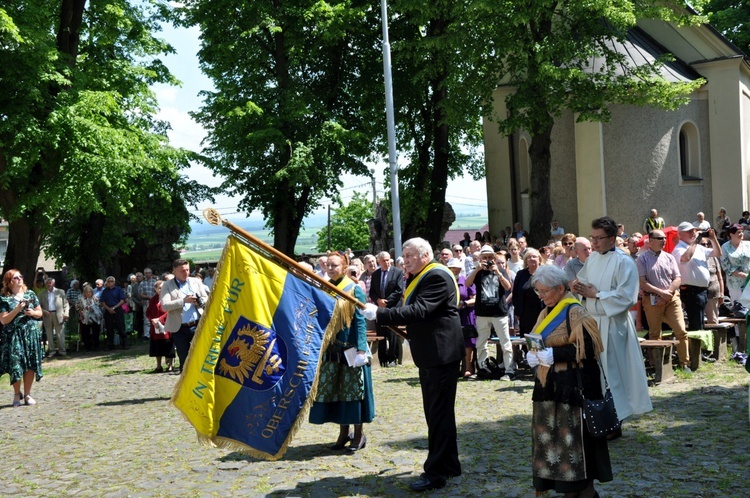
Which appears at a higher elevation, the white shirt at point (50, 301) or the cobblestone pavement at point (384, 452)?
the white shirt at point (50, 301)

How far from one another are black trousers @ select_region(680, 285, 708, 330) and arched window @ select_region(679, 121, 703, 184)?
769 inches

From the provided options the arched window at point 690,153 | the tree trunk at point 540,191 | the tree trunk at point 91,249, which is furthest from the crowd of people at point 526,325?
the arched window at point 690,153

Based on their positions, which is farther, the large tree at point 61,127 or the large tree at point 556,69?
the large tree at point 556,69

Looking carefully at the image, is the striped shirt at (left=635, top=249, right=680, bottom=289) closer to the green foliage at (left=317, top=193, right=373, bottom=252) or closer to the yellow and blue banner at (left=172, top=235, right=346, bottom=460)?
the yellow and blue banner at (left=172, top=235, right=346, bottom=460)

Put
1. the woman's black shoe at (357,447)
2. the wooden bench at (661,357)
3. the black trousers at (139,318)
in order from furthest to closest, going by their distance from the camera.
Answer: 1. the black trousers at (139,318)
2. the wooden bench at (661,357)
3. the woman's black shoe at (357,447)

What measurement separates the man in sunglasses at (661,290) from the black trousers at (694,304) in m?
0.71

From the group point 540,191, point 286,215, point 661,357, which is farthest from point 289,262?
point 286,215

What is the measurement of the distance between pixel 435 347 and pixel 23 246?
733 inches

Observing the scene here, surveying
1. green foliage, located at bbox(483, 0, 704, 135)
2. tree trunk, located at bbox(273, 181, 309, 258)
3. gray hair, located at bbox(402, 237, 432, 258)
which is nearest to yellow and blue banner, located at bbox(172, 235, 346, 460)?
gray hair, located at bbox(402, 237, 432, 258)

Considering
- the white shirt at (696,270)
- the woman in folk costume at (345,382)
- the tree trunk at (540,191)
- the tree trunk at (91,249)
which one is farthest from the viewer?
the tree trunk at (91,249)

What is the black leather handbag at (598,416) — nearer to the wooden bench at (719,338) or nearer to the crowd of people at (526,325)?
the crowd of people at (526,325)

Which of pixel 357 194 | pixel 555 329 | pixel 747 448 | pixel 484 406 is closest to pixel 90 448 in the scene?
pixel 484 406

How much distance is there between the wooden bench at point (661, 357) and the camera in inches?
474

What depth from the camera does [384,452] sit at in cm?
879
